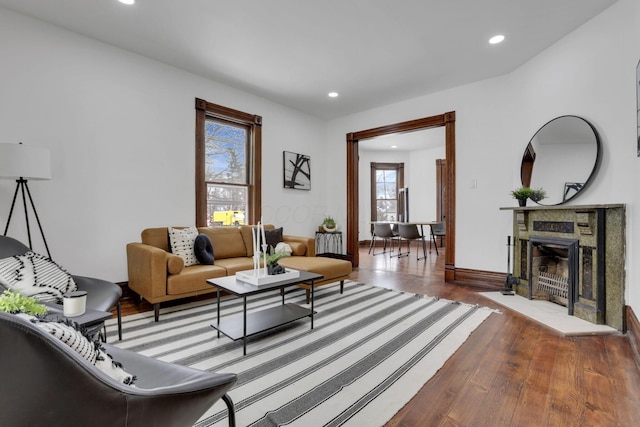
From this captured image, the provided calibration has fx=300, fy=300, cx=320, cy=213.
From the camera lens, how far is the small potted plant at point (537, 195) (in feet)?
10.9

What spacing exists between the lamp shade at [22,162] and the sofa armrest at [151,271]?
3.19 ft

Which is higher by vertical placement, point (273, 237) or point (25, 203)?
point (25, 203)

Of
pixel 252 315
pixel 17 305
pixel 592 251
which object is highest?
pixel 17 305

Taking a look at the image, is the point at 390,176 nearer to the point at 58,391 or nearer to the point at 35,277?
the point at 35,277

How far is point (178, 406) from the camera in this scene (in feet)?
2.69

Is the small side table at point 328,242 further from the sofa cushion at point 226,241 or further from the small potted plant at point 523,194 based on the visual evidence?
the small potted plant at point 523,194

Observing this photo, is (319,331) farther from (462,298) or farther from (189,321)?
(462,298)

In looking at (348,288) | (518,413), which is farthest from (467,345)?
(348,288)

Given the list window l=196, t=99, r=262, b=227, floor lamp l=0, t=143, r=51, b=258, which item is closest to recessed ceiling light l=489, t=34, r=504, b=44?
window l=196, t=99, r=262, b=227

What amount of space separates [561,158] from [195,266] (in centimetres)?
400

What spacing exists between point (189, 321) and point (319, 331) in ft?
3.86

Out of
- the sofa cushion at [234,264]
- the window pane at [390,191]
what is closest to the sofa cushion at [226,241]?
the sofa cushion at [234,264]

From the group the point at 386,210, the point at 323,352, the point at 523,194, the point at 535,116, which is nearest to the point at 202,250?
the point at 323,352

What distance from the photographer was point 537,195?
3367mm
